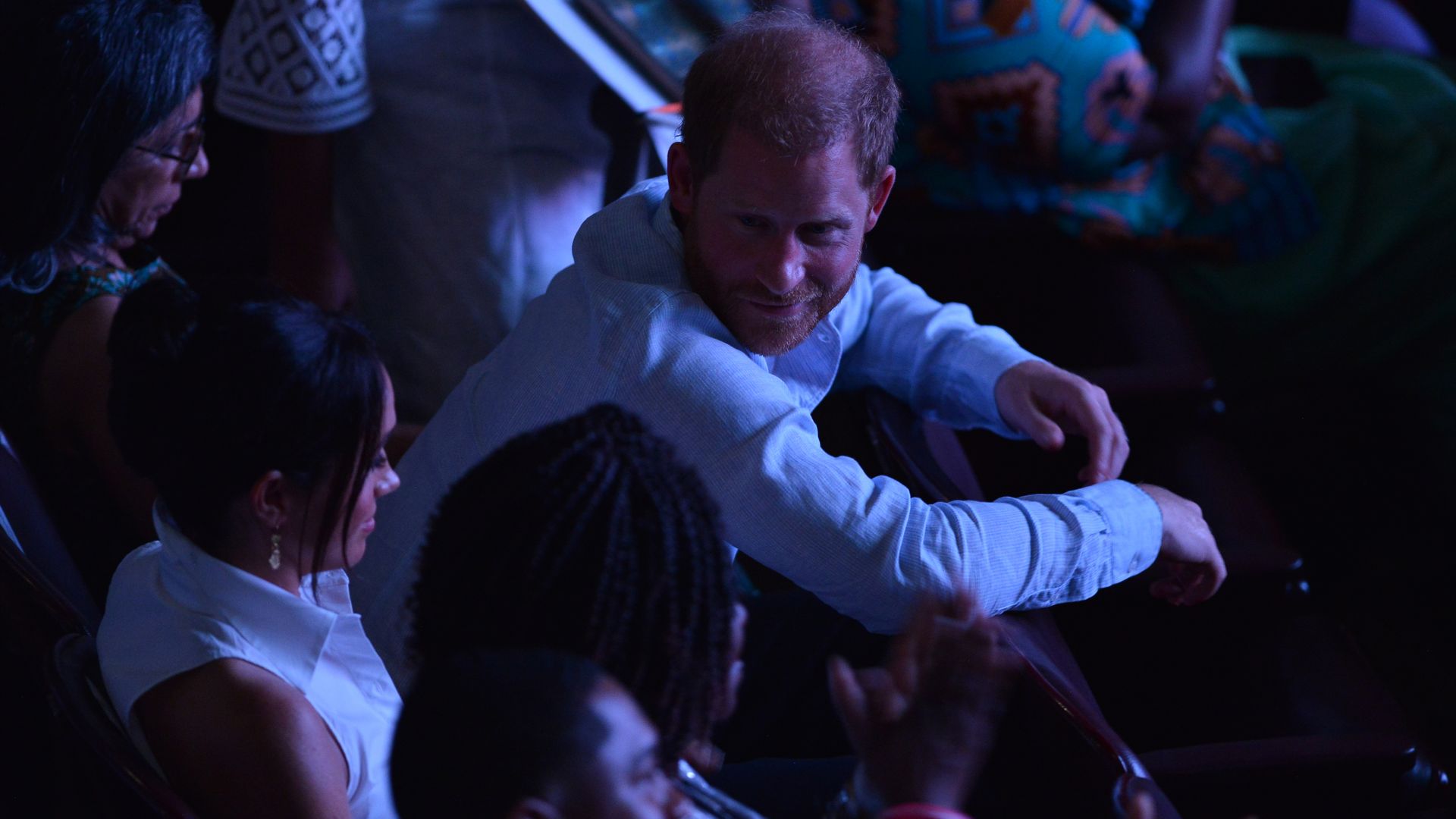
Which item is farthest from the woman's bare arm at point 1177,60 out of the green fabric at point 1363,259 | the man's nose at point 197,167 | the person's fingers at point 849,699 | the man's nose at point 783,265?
the person's fingers at point 849,699

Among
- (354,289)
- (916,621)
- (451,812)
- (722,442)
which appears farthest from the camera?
(354,289)

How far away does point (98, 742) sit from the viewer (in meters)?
0.91

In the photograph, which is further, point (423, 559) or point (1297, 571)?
point (1297, 571)

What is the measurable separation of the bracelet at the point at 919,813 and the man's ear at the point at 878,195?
708mm

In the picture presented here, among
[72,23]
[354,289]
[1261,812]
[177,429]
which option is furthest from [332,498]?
Answer: [354,289]

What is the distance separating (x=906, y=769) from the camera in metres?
0.79

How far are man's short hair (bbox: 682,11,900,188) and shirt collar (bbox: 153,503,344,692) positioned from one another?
0.58 meters

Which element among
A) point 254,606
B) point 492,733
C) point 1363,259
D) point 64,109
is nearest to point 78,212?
point 64,109

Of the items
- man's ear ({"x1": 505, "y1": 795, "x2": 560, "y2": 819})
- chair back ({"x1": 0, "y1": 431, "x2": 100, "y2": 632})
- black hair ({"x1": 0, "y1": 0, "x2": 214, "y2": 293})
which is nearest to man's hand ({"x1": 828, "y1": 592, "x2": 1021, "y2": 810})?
Answer: man's ear ({"x1": 505, "y1": 795, "x2": 560, "y2": 819})

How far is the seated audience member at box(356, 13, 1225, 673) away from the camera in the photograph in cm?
114

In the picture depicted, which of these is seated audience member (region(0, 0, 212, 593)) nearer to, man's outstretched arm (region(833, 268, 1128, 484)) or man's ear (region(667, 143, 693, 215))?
man's ear (region(667, 143, 693, 215))

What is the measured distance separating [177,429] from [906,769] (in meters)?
0.67

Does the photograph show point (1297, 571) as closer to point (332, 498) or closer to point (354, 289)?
point (332, 498)

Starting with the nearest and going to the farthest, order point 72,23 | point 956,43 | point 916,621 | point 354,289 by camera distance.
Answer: point 916,621
point 72,23
point 956,43
point 354,289
